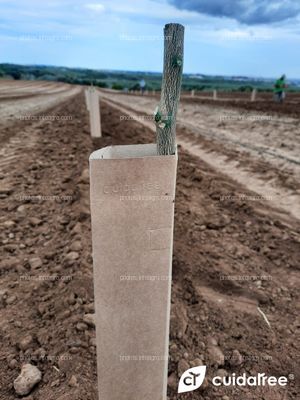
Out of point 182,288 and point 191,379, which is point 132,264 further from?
point 182,288

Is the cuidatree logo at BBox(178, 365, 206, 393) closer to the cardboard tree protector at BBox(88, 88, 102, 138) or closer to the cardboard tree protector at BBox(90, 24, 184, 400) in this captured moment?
the cardboard tree protector at BBox(90, 24, 184, 400)

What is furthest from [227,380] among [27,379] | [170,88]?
[170,88]

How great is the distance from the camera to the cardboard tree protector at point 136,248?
5.38 ft

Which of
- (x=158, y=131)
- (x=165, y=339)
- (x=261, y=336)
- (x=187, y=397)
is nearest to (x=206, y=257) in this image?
(x=261, y=336)

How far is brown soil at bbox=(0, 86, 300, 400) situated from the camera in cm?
270

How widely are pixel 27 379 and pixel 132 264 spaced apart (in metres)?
1.41

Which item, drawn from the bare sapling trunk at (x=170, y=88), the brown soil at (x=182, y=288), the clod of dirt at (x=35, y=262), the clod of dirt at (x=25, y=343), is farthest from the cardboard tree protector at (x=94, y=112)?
the bare sapling trunk at (x=170, y=88)

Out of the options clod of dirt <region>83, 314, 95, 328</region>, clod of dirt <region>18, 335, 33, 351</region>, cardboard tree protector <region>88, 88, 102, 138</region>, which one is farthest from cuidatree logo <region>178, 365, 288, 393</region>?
cardboard tree protector <region>88, 88, 102, 138</region>

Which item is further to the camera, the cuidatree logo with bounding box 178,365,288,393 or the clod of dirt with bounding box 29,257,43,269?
the clod of dirt with bounding box 29,257,43,269

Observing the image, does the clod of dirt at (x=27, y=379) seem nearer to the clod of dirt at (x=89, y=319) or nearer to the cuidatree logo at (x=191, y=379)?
the clod of dirt at (x=89, y=319)

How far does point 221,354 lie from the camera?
288 centimetres

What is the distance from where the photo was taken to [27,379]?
8.23 ft

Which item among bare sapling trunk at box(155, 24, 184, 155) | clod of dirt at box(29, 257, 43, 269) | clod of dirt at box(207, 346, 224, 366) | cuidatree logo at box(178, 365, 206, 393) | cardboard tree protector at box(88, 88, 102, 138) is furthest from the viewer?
cardboard tree protector at box(88, 88, 102, 138)

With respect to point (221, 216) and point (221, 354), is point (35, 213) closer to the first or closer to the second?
point (221, 216)
